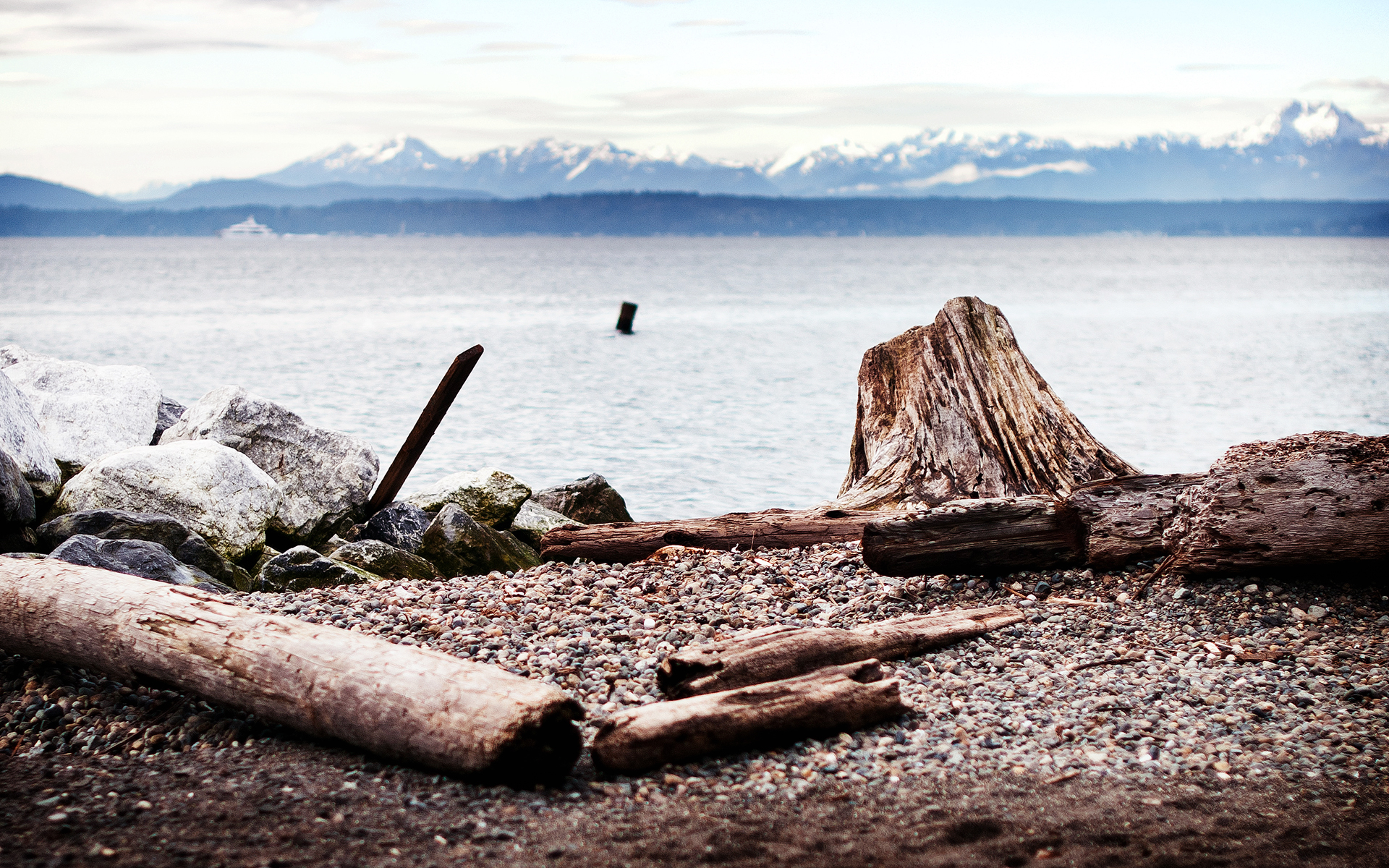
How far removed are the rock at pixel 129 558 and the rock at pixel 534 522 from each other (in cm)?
380

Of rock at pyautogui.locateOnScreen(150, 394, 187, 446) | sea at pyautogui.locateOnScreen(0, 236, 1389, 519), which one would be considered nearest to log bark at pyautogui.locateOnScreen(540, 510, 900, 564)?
rock at pyautogui.locateOnScreen(150, 394, 187, 446)

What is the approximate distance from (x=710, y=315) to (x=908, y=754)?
55.2 meters

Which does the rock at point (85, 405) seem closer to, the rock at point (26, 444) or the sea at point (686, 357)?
the rock at point (26, 444)

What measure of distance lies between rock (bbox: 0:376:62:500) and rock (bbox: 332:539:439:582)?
322cm

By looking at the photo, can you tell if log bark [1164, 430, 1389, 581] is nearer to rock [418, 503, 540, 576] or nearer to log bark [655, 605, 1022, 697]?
log bark [655, 605, 1022, 697]

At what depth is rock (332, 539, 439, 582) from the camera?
977 centimetres

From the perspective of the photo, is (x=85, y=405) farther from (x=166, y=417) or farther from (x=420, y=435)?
(x=420, y=435)

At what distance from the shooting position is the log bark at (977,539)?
804 centimetres

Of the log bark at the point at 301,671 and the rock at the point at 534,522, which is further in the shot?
the rock at the point at 534,522

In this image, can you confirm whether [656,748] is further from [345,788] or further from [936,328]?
[936,328]

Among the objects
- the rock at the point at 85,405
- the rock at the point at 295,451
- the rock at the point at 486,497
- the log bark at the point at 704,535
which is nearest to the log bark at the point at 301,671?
the log bark at the point at 704,535

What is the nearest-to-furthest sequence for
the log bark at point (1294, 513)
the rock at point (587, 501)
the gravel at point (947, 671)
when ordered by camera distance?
the gravel at point (947, 671), the log bark at point (1294, 513), the rock at point (587, 501)

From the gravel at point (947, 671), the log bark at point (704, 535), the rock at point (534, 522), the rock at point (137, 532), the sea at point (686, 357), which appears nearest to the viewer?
the gravel at point (947, 671)

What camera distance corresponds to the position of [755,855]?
177 inches
